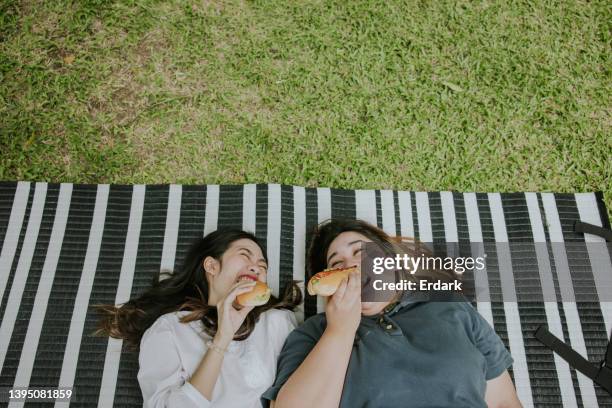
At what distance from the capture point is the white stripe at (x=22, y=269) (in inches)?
119

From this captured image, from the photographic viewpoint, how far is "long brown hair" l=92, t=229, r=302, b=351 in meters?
2.93

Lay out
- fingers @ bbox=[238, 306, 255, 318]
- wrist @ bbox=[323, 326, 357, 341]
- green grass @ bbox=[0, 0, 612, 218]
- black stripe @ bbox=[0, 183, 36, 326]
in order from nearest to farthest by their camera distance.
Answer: wrist @ bbox=[323, 326, 357, 341] → fingers @ bbox=[238, 306, 255, 318] → black stripe @ bbox=[0, 183, 36, 326] → green grass @ bbox=[0, 0, 612, 218]

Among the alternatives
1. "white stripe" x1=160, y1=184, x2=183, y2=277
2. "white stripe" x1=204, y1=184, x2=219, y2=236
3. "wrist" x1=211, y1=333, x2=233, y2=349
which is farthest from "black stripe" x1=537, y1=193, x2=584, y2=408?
"white stripe" x1=160, y1=184, x2=183, y2=277

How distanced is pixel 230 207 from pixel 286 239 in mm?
469

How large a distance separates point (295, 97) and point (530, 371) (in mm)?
2581

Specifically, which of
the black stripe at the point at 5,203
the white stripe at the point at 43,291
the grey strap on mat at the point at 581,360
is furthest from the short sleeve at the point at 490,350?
the black stripe at the point at 5,203

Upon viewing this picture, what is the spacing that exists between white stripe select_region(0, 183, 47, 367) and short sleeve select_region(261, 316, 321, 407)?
1.73 metres

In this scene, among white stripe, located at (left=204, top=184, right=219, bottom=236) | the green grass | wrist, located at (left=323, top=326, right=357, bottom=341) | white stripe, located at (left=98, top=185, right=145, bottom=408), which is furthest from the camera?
the green grass

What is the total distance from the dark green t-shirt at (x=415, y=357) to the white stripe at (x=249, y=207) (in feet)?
2.97

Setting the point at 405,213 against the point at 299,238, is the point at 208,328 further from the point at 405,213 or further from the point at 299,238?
the point at 405,213

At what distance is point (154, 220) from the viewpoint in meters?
3.35

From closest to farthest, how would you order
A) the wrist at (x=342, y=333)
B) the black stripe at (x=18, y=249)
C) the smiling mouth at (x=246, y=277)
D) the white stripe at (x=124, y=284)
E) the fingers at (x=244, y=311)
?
the wrist at (x=342, y=333), the fingers at (x=244, y=311), the smiling mouth at (x=246, y=277), the white stripe at (x=124, y=284), the black stripe at (x=18, y=249)

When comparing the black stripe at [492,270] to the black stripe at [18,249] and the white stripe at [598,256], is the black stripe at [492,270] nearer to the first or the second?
the white stripe at [598,256]

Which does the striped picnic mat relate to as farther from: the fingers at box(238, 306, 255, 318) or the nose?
the fingers at box(238, 306, 255, 318)
